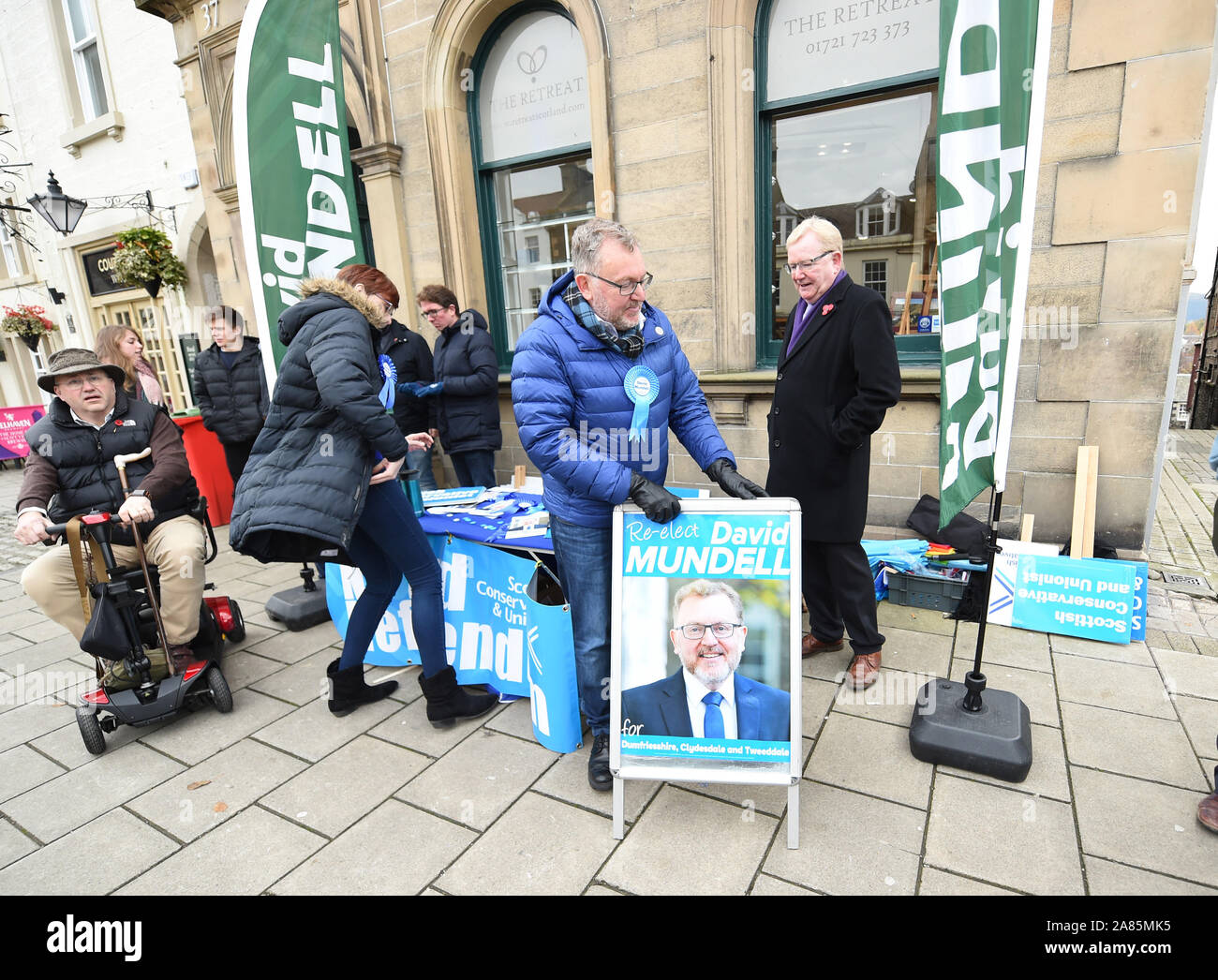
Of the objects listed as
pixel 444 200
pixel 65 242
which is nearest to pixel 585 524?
pixel 444 200

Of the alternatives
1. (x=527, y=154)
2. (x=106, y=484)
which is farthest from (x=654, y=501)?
(x=527, y=154)

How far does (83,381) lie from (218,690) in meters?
1.62

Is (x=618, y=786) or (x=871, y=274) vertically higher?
(x=871, y=274)

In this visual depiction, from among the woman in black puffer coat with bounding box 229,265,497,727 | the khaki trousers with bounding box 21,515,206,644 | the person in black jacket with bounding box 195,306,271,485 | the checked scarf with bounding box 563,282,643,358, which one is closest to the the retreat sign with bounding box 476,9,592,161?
the person in black jacket with bounding box 195,306,271,485

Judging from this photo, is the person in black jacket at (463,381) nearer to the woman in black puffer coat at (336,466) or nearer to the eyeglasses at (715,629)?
the woman in black puffer coat at (336,466)

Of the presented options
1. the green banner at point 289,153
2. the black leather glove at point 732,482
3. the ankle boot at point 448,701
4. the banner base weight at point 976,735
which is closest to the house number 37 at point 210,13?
the green banner at point 289,153

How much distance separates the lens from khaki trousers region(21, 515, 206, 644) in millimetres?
3184

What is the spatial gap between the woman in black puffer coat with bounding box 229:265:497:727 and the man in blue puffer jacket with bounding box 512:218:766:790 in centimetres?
72

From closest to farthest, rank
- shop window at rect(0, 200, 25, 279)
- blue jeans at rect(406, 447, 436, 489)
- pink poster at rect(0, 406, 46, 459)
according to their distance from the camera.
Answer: blue jeans at rect(406, 447, 436, 489)
pink poster at rect(0, 406, 46, 459)
shop window at rect(0, 200, 25, 279)

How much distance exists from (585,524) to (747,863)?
4.06ft

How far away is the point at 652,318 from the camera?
8.01 feet

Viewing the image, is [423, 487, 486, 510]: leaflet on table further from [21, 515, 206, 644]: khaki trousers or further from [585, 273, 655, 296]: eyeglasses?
[585, 273, 655, 296]: eyeglasses

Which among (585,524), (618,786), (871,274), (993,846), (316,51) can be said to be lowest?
(993,846)

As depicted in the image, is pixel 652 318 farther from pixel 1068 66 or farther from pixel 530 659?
pixel 1068 66
